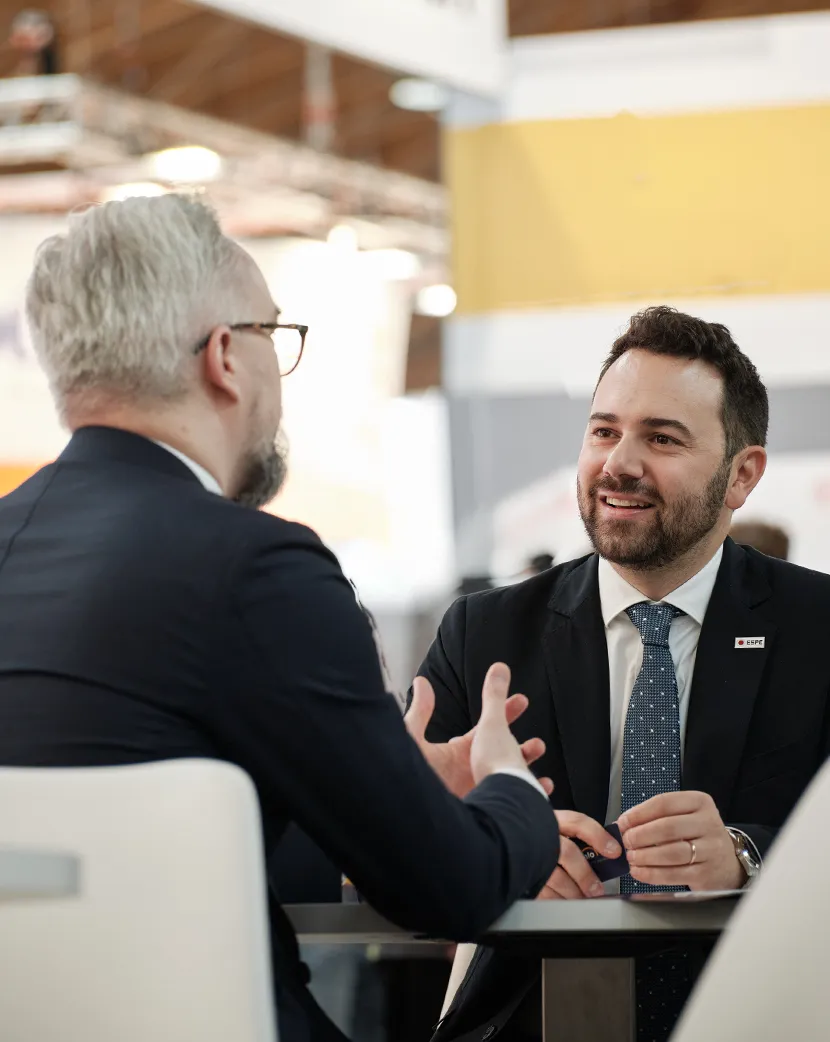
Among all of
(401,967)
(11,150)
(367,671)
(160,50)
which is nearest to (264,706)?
(367,671)

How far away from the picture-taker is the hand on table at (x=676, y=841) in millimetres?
1491

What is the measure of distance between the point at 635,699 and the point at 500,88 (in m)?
2.20

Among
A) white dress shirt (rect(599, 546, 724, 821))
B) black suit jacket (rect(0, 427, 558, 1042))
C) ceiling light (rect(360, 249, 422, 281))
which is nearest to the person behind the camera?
black suit jacket (rect(0, 427, 558, 1042))

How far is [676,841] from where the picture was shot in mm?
1504

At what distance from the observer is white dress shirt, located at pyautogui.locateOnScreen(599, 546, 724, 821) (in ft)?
6.60

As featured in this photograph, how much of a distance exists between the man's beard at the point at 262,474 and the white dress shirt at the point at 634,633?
2.22 feet

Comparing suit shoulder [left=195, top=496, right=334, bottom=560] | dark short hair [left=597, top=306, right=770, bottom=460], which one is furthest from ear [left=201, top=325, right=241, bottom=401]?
dark short hair [left=597, top=306, right=770, bottom=460]

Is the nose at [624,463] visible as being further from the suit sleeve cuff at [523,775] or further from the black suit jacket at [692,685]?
the suit sleeve cuff at [523,775]

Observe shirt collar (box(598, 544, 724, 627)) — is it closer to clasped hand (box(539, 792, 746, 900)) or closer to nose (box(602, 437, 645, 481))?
nose (box(602, 437, 645, 481))

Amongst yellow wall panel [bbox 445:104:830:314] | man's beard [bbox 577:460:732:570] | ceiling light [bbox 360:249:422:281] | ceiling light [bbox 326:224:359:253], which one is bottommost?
man's beard [bbox 577:460:732:570]

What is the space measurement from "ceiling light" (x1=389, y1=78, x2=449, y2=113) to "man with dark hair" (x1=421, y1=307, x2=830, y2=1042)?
9682 mm

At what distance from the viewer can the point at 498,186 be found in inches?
146

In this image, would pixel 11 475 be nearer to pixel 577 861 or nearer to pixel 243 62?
pixel 577 861

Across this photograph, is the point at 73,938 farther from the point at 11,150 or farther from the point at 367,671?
the point at 11,150
